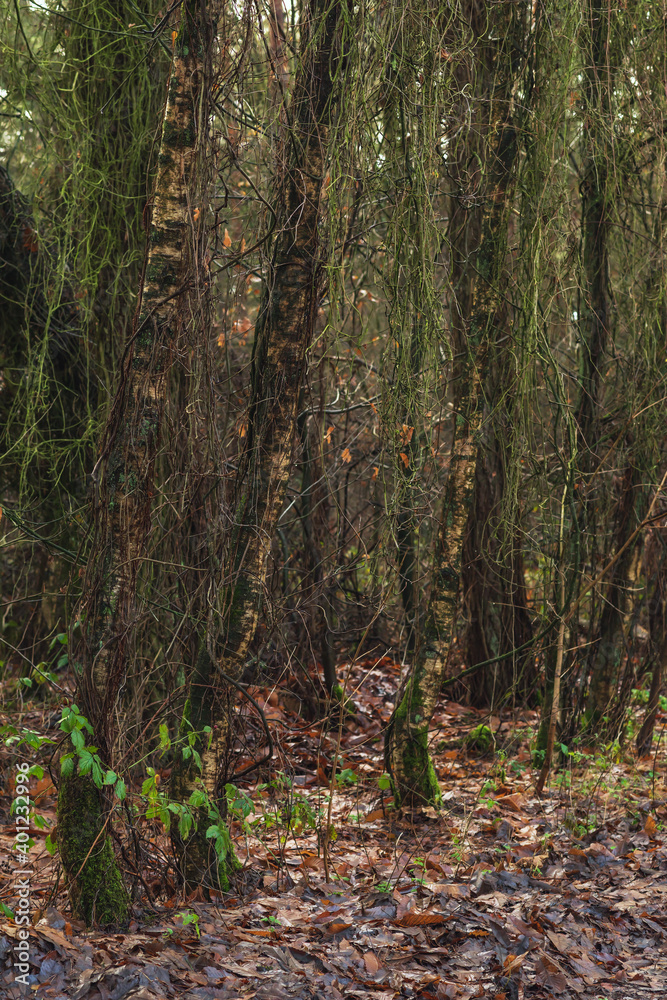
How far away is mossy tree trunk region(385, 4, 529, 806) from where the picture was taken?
16.8 feet

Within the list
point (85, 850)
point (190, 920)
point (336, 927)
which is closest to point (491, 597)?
point (336, 927)

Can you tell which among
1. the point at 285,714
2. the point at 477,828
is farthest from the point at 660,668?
the point at 285,714

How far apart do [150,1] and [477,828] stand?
506cm

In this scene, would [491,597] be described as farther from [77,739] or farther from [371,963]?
[77,739]

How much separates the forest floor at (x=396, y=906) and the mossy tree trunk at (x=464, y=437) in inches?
11.0

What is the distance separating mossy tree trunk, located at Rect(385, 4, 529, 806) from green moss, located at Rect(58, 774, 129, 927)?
7.42 feet

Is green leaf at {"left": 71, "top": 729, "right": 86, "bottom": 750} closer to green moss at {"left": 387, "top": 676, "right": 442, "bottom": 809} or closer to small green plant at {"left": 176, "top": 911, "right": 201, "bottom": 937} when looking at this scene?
small green plant at {"left": 176, "top": 911, "right": 201, "bottom": 937}

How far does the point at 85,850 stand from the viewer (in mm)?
3205

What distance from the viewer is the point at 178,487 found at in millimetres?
4066

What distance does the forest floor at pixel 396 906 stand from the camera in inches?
118

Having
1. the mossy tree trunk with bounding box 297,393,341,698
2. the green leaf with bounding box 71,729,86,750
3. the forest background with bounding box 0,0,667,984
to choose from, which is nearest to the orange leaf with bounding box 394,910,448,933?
the forest background with bounding box 0,0,667,984

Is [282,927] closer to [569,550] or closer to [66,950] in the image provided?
[66,950]

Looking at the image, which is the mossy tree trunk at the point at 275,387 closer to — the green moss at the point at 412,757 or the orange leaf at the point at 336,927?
the orange leaf at the point at 336,927

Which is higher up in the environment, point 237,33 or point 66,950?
point 237,33
